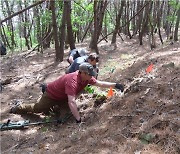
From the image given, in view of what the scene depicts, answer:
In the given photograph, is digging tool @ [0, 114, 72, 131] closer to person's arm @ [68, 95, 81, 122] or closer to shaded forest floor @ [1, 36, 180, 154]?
shaded forest floor @ [1, 36, 180, 154]

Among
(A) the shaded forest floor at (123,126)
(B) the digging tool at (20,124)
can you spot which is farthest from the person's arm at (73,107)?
(B) the digging tool at (20,124)

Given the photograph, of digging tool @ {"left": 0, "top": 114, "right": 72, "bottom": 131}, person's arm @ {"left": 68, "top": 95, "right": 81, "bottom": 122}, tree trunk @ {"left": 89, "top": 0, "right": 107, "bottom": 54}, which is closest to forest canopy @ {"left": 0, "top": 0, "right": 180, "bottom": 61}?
tree trunk @ {"left": 89, "top": 0, "right": 107, "bottom": 54}

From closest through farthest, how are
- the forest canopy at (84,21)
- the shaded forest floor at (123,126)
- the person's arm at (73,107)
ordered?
the shaded forest floor at (123,126) → the person's arm at (73,107) → the forest canopy at (84,21)

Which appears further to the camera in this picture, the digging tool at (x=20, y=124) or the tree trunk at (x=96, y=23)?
the tree trunk at (x=96, y=23)

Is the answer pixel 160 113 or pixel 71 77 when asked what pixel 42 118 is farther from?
pixel 160 113

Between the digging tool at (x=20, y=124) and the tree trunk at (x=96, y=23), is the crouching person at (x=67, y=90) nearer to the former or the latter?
the digging tool at (x=20, y=124)

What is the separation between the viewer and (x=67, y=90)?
531 cm

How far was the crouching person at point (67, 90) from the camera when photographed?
206 inches

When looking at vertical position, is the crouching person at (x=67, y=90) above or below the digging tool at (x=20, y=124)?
above

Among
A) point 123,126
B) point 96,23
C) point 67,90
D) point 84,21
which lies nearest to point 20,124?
point 67,90

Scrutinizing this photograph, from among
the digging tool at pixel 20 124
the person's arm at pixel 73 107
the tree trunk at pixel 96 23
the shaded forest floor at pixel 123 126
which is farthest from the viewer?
the tree trunk at pixel 96 23

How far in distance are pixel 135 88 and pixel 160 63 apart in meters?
1.74

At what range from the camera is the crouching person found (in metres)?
5.23

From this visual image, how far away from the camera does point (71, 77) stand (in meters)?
5.43
